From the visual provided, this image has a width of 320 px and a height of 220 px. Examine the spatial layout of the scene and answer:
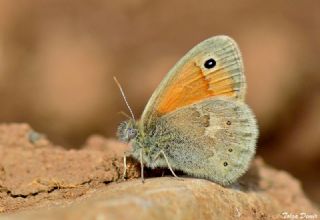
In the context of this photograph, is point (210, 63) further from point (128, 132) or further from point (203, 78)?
point (128, 132)

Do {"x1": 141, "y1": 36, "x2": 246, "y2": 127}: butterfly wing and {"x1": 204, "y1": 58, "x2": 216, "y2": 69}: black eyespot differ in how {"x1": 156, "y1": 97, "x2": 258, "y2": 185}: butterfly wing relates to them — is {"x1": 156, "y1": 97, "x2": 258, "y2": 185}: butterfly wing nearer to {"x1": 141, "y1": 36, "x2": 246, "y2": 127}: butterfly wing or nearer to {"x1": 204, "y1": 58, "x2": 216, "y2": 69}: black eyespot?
{"x1": 141, "y1": 36, "x2": 246, "y2": 127}: butterfly wing

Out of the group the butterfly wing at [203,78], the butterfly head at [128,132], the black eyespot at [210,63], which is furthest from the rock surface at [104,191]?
the black eyespot at [210,63]

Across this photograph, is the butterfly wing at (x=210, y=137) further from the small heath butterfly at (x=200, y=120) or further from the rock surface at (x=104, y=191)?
the rock surface at (x=104, y=191)

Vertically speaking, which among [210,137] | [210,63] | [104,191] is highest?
[210,63]

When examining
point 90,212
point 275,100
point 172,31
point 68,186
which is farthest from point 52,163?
point 172,31

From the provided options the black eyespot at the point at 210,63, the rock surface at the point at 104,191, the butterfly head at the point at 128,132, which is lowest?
the rock surface at the point at 104,191

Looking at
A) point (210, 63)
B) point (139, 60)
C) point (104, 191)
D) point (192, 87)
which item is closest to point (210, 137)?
point (192, 87)

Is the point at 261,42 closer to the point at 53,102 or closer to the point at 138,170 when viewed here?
the point at 53,102
